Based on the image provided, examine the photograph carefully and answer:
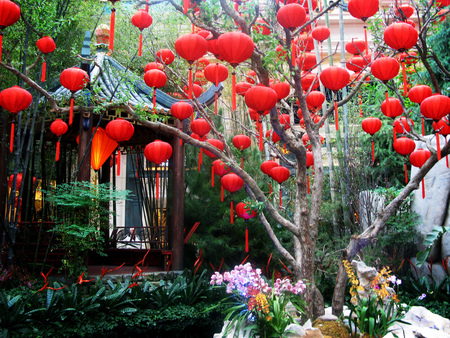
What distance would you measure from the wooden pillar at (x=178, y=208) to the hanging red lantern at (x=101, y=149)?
1634mm

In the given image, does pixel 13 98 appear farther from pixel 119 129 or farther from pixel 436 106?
pixel 436 106

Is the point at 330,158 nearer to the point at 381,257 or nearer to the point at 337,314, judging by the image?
the point at 381,257

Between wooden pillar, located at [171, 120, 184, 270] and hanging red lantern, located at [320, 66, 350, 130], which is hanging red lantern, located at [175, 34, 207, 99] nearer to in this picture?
hanging red lantern, located at [320, 66, 350, 130]

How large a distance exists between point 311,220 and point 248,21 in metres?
2.24

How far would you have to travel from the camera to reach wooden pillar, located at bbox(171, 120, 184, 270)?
577 cm

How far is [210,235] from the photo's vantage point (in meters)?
6.34

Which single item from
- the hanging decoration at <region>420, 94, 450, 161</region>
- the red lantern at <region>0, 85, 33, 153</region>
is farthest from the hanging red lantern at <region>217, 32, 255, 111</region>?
the red lantern at <region>0, 85, 33, 153</region>

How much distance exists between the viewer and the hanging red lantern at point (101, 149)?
6934 millimetres

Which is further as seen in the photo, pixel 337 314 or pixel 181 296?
pixel 181 296

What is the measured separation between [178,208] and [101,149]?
6.94 ft

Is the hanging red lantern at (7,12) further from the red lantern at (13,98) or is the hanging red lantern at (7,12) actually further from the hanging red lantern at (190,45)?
the hanging red lantern at (190,45)

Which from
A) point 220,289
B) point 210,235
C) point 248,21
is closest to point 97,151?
point 210,235

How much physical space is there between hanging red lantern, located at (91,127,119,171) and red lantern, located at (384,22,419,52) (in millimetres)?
4999

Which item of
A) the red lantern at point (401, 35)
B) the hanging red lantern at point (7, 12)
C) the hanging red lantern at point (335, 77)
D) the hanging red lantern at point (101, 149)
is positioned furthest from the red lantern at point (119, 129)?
the red lantern at point (401, 35)
